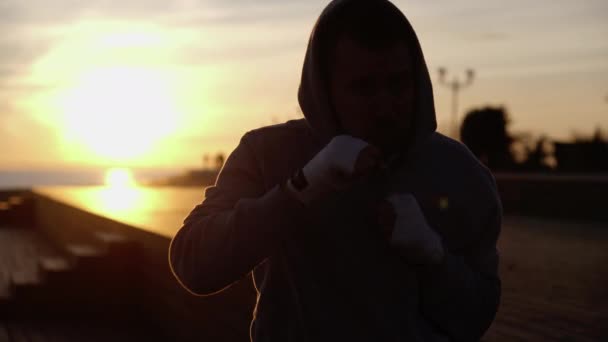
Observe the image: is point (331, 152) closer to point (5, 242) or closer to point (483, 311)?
point (483, 311)

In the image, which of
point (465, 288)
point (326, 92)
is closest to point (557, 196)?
point (465, 288)

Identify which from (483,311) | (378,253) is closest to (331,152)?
(378,253)

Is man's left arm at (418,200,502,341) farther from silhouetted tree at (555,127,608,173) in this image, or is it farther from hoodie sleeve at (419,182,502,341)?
silhouetted tree at (555,127,608,173)

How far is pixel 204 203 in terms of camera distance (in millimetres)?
1646

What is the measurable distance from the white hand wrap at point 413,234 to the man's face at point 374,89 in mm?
148

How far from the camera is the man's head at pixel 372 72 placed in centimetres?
153

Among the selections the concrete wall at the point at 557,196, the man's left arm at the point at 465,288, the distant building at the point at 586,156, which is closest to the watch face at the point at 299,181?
the man's left arm at the point at 465,288

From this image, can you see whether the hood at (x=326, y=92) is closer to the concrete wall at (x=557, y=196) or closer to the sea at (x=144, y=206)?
the sea at (x=144, y=206)

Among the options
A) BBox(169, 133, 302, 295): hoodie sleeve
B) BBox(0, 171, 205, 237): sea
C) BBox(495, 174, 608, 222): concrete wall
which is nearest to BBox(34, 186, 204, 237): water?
BBox(0, 171, 205, 237): sea

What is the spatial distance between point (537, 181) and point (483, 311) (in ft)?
40.1

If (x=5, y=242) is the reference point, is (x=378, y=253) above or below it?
A: above

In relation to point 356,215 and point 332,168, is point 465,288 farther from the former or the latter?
point 332,168

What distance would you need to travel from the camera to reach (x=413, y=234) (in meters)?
1.50

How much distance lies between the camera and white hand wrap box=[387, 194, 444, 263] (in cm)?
151
